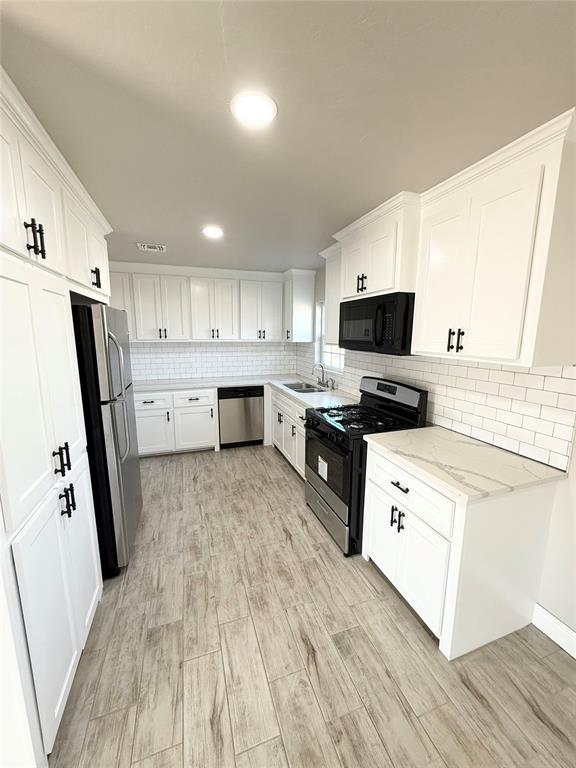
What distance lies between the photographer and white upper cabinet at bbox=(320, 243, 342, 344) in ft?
10.1

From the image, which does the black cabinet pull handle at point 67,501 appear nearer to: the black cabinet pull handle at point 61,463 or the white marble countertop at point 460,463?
the black cabinet pull handle at point 61,463

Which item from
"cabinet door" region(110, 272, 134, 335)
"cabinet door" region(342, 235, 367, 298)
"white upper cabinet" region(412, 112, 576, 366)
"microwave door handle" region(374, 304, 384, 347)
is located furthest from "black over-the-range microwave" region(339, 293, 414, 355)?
"cabinet door" region(110, 272, 134, 335)

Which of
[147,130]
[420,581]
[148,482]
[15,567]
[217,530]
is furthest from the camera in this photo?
[148,482]

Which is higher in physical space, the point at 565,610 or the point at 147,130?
the point at 147,130

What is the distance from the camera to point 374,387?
9.20 ft

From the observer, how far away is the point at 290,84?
42.3 inches

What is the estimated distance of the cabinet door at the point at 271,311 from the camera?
14.8 ft

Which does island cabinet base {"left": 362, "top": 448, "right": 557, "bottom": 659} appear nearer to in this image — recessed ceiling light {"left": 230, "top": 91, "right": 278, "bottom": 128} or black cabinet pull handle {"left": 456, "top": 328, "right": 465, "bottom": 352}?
black cabinet pull handle {"left": 456, "top": 328, "right": 465, "bottom": 352}

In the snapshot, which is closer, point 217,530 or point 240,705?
point 240,705

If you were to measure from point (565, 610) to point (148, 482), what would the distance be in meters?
3.48

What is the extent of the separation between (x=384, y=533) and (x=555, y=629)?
96 centimetres

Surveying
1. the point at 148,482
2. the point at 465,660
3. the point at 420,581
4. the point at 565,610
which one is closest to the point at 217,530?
the point at 148,482

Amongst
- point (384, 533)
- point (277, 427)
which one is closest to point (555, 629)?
point (384, 533)

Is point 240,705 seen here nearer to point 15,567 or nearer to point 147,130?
point 15,567
